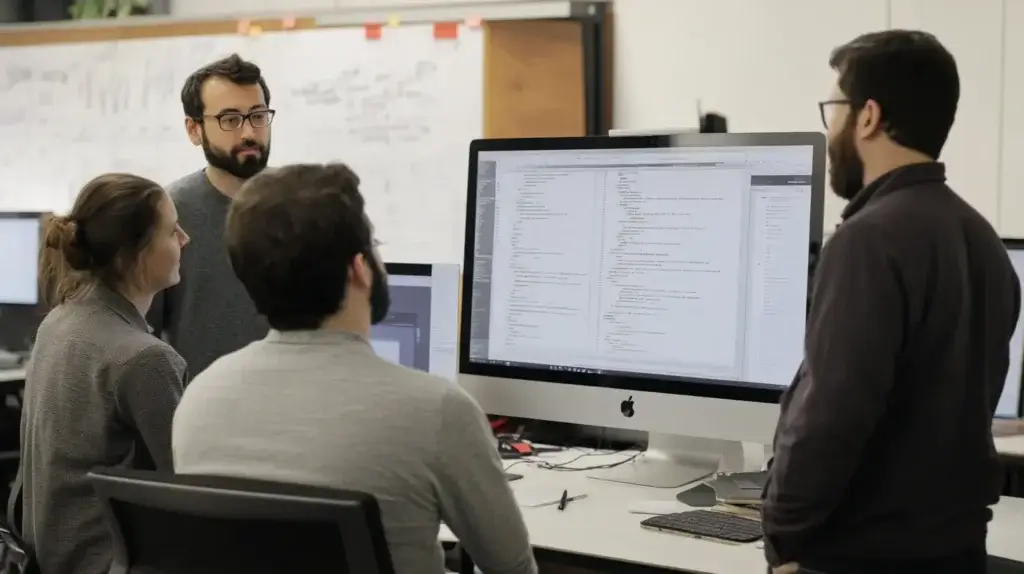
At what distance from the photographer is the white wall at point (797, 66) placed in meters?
3.31

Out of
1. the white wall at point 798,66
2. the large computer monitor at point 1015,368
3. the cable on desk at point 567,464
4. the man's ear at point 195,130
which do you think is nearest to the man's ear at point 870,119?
the cable on desk at point 567,464

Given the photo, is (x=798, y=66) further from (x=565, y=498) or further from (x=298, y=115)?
(x=565, y=498)

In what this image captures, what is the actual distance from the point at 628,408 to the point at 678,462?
18 centimetres

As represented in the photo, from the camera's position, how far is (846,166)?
1567 millimetres

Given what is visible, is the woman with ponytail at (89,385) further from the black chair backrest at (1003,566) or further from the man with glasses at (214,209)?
the black chair backrest at (1003,566)

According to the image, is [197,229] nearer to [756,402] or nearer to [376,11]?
[756,402]

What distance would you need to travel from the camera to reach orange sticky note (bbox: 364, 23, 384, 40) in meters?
4.01

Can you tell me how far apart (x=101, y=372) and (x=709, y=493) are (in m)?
1.01

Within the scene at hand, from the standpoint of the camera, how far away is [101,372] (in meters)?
1.81

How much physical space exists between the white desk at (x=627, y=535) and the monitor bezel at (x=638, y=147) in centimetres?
18

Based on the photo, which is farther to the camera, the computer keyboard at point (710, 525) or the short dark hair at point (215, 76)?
the short dark hair at point (215, 76)

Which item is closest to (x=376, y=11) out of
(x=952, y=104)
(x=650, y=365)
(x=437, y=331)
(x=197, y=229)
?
(x=197, y=229)

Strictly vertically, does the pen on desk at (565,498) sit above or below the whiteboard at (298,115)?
below

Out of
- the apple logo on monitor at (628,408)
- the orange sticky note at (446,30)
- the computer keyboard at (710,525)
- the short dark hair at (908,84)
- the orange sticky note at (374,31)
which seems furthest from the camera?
the orange sticky note at (374,31)
